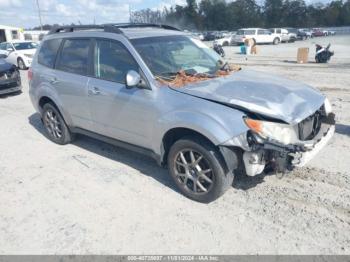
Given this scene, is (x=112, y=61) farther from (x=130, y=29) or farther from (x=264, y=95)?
(x=264, y=95)

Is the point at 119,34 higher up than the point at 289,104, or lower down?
higher up

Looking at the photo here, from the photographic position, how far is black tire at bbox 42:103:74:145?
572 cm

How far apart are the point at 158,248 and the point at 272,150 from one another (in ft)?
4.79

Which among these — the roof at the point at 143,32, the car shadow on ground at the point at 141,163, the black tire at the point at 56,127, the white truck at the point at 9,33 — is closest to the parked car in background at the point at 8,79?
the car shadow on ground at the point at 141,163

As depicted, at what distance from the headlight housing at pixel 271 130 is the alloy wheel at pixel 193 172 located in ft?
2.16

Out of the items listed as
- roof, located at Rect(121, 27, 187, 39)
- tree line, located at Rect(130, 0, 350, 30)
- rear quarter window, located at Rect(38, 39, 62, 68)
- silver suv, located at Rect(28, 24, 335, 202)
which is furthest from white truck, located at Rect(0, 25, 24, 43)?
roof, located at Rect(121, 27, 187, 39)

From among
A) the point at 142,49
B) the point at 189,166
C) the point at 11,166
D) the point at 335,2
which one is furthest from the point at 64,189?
the point at 335,2

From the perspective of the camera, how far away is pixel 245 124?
3340 millimetres

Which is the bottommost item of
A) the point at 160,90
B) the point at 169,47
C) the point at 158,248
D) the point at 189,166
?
the point at 158,248

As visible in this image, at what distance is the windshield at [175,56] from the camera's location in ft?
13.7

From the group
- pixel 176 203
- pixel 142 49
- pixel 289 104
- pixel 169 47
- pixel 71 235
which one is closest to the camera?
pixel 71 235

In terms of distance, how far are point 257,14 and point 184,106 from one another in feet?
307

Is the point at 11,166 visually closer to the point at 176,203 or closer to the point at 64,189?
the point at 64,189

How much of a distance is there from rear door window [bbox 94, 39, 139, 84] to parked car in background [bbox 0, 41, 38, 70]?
15.2 meters
